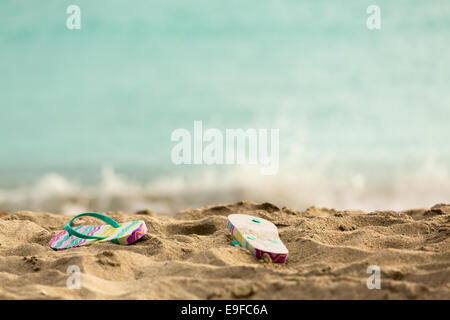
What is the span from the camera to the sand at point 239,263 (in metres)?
2.13

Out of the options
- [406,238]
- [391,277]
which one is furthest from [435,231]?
[391,277]

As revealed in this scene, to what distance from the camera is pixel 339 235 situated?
3.10 meters

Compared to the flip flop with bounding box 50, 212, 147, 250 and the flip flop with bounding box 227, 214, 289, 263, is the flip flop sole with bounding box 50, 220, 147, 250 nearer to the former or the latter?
the flip flop with bounding box 50, 212, 147, 250

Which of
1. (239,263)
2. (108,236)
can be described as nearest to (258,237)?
(239,263)

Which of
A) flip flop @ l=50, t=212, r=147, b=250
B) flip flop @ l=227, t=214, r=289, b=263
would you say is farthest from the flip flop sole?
flip flop @ l=227, t=214, r=289, b=263

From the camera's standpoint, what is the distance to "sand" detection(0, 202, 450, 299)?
213cm

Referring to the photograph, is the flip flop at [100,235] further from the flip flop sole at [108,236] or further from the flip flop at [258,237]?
the flip flop at [258,237]

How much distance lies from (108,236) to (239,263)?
3.51 feet

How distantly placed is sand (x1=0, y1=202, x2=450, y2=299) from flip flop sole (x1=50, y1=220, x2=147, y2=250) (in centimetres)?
6

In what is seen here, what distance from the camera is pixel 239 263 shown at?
2.58 m

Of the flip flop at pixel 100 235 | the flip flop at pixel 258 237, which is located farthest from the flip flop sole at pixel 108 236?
the flip flop at pixel 258 237

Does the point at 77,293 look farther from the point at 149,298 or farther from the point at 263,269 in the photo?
the point at 263,269

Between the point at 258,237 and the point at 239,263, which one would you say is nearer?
the point at 239,263

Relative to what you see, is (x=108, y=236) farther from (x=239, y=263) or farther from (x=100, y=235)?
(x=239, y=263)
